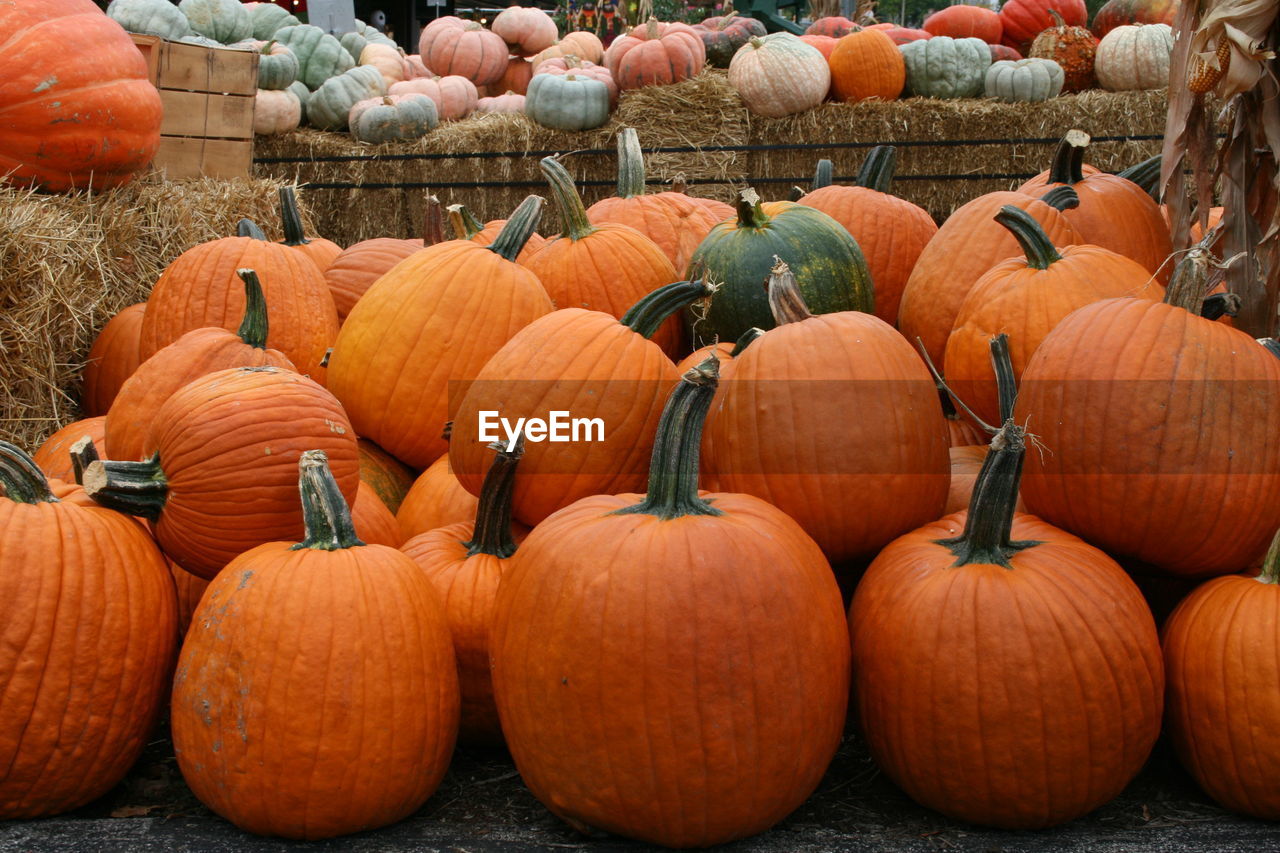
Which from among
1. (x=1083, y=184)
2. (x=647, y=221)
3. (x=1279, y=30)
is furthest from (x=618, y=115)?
(x=1279, y=30)

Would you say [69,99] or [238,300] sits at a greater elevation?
[69,99]

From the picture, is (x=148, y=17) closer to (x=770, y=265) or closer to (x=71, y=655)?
(x=770, y=265)

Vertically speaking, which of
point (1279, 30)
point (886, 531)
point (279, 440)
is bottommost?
point (886, 531)

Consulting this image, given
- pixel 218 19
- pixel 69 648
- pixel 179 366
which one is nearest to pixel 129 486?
pixel 69 648

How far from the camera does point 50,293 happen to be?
3541 mm

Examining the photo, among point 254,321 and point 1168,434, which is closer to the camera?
point 1168,434

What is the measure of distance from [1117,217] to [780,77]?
5300mm

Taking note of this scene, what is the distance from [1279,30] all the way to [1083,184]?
26.1 inches

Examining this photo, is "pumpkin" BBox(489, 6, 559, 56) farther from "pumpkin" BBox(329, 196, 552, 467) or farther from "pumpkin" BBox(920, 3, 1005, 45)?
"pumpkin" BBox(329, 196, 552, 467)

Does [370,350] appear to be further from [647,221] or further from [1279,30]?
[1279,30]

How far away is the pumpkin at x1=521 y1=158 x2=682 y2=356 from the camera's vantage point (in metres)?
3.02

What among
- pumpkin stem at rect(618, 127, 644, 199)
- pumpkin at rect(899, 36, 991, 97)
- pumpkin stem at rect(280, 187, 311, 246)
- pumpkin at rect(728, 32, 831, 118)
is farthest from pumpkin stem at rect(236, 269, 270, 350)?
pumpkin at rect(899, 36, 991, 97)

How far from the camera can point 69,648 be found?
75.5 inches

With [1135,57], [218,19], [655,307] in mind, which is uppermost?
[218,19]
